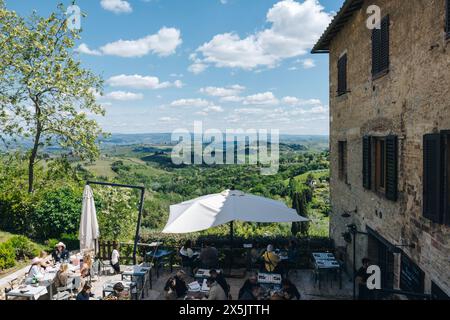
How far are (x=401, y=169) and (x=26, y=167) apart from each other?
63.5 ft

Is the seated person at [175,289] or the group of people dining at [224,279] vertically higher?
the group of people dining at [224,279]

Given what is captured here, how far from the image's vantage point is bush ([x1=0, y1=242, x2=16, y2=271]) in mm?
11789

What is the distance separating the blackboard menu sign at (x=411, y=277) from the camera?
21.8ft

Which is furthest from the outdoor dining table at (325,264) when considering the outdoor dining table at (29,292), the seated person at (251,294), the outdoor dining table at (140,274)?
the outdoor dining table at (29,292)

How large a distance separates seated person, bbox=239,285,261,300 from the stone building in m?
3.07

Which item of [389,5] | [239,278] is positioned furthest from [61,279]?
[389,5]

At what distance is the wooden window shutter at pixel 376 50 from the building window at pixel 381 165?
1764 millimetres

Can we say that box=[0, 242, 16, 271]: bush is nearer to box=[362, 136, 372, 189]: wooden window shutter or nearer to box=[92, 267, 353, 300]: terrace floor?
box=[92, 267, 353, 300]: terrace floor

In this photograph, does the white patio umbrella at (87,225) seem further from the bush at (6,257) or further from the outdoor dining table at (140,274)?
the bush at (6,257)

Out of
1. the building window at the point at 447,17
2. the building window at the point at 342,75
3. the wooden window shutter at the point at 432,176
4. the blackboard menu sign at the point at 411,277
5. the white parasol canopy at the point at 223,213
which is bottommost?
the blackboard menu sign at the point at 411,277

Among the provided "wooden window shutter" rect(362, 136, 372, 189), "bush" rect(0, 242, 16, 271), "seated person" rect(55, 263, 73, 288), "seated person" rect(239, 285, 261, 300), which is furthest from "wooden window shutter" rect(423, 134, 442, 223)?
"bush" rect(0, 242, 16, 271)

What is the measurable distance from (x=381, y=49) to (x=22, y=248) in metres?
13.3

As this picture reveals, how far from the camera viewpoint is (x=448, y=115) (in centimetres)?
555
